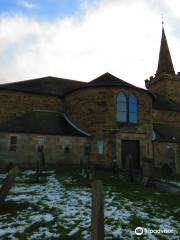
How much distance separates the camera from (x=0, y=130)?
20.9m

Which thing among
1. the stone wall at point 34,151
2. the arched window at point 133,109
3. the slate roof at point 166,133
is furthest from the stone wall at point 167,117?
the stone wall at point 34,151

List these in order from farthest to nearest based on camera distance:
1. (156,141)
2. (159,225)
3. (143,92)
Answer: (156,141), (143,92), (159,225)

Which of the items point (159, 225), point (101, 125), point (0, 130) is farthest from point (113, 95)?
point (159, 225)

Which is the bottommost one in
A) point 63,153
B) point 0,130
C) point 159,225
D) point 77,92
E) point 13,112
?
point 159,225

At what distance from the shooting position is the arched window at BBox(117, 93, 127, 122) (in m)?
23.6

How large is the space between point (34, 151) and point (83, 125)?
15.8ft

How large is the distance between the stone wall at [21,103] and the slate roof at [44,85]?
0.43 meters

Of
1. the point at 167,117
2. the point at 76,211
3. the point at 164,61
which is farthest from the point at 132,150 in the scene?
the point at 164,61

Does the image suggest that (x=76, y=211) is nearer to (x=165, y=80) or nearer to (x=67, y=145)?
(x=67, y=145)

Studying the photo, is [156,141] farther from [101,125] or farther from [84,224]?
[84,224]

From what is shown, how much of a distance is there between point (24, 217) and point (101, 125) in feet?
48.5

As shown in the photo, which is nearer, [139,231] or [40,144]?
[139,231]

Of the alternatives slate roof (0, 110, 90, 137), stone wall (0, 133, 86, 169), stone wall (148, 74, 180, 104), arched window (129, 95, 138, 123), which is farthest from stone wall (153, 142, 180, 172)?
stone wall (148, 74, 180, 104)

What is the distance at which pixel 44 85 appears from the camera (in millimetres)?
29031
